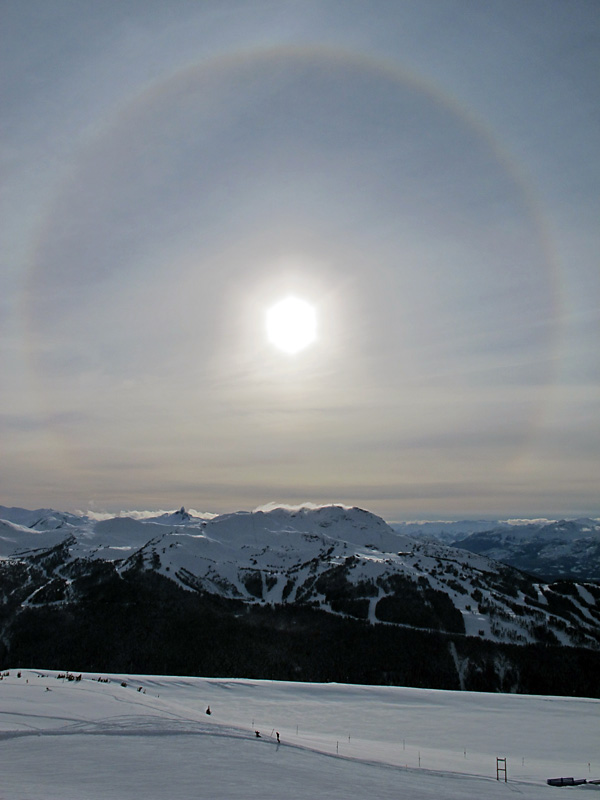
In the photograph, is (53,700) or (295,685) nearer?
(53,700)

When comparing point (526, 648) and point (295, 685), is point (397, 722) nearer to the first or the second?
point (295, 685)

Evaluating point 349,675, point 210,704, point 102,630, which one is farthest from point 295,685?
point 102,630

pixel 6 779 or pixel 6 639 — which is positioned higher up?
pixel 6 779

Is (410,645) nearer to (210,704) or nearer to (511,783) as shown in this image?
(210,704)

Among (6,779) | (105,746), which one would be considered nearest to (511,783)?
(105,746)

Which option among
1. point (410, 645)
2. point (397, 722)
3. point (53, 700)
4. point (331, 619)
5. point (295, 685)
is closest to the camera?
point (53, 700)

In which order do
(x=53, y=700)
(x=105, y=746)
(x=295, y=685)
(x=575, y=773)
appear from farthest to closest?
1. (x=295, y=685)
2. (x=53, y=700)
3. (x=575, y=773)
4. (x=105, y=746)
